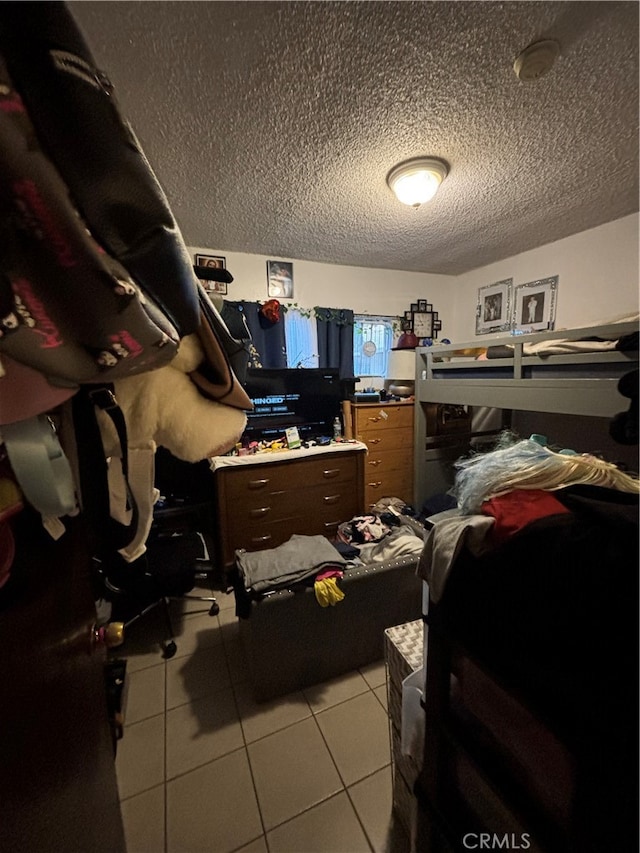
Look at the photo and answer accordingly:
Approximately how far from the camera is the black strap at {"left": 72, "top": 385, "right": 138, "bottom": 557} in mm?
442

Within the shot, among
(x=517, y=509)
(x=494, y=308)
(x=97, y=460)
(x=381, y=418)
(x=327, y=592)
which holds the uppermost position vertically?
(x=494, y=308)

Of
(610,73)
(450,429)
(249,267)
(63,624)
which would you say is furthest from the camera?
(450,429)

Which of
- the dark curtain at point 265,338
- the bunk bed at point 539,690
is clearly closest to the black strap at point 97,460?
the bunk bed at point 539,690

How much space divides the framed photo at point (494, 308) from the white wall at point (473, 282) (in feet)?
0.19

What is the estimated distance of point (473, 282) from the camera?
126 inches

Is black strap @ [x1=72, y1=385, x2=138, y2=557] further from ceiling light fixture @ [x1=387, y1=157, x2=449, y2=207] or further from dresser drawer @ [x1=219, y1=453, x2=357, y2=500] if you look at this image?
ceiling light fixture @ [x1=387, y1=157, x2=449, y2=207]

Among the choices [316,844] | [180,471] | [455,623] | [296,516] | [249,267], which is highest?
[249,267]

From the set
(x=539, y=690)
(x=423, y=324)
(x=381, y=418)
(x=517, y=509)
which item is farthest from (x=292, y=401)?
(x=539, y=690)

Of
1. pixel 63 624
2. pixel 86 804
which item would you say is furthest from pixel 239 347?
pixel 86 804

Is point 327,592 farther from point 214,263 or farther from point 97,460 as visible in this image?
point 214,263

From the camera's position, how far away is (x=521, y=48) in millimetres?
1017

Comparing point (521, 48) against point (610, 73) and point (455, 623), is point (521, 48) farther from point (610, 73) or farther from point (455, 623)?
point (455, 623)

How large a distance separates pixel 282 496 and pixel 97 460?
186cm

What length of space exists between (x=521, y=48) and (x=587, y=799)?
5.98 ft
